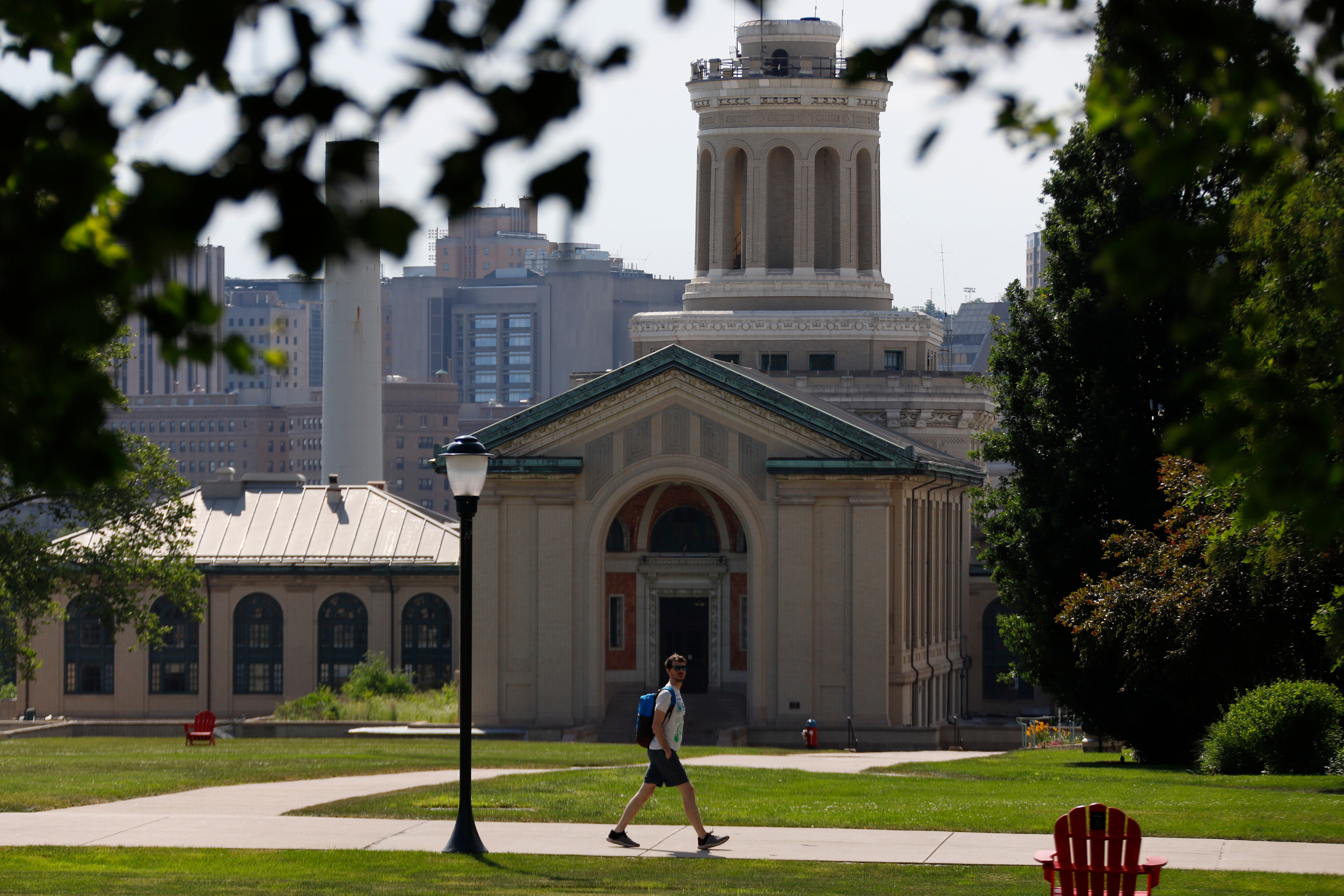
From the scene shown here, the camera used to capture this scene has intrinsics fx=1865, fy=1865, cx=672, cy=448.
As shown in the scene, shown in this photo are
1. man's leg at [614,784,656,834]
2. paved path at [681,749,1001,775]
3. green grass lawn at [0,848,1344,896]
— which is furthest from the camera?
paved path at [681,749,1001,775]

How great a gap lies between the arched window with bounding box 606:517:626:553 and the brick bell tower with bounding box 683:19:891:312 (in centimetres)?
2294

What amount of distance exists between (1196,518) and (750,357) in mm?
44584

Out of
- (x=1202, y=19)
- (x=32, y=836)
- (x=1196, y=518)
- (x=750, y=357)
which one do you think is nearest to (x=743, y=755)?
(x=1196, y=518)

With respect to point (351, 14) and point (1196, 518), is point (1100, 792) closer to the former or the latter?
point (1196, 518)

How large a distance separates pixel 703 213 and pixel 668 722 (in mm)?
59779

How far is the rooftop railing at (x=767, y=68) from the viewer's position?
75.2 meters

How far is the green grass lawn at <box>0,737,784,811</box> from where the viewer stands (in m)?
24.6

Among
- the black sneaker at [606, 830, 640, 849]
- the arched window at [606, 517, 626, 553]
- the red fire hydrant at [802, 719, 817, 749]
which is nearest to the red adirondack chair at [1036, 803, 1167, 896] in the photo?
the black sneaker at [606, 830, 640, 849]

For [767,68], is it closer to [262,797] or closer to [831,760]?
[831,760]

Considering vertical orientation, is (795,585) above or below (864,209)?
below

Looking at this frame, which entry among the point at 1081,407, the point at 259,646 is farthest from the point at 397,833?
the point at 259,646

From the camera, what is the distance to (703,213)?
3004 inches

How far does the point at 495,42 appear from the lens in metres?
5.22

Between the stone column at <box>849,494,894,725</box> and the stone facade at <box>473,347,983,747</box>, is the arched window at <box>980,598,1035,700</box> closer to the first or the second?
the stone facade at <box>473,347,983,747</box>
